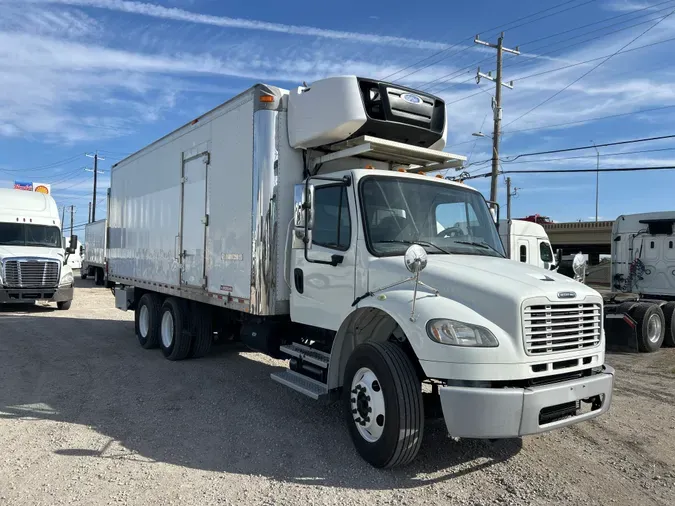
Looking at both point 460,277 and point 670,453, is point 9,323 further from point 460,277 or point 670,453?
point 670,453

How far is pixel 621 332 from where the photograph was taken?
1088 cm

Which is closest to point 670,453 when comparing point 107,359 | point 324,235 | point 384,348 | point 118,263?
point 384,348

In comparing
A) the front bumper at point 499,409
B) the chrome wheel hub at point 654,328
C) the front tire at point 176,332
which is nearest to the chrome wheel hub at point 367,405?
the front bumper at point 499,409

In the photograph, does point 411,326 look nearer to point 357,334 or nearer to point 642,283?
point 357,334

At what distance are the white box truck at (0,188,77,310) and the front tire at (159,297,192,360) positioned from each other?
872 centimetres

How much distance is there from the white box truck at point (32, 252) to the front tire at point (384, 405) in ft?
45.6

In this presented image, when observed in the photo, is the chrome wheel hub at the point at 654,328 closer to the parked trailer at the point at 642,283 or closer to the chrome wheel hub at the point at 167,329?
the parked trailer at the point at 642,283

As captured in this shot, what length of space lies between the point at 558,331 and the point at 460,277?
839 mm

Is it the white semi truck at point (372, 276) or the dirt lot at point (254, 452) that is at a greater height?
the white semi truck at point (372, 276)

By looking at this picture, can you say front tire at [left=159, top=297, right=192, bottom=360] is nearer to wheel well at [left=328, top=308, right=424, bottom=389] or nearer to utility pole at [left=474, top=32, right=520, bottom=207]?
wheel well at [left=328, top=308, right=424, bottom=389]

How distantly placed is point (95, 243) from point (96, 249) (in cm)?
36

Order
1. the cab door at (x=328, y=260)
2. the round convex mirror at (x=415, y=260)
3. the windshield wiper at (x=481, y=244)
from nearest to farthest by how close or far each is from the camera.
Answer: the round convex mirror at (x=415, y=260), the cab door at (x=328, y=260), the windshield wiper at (x=481, y=244)

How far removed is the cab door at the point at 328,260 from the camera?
4980mm

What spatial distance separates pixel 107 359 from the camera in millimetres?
8711
